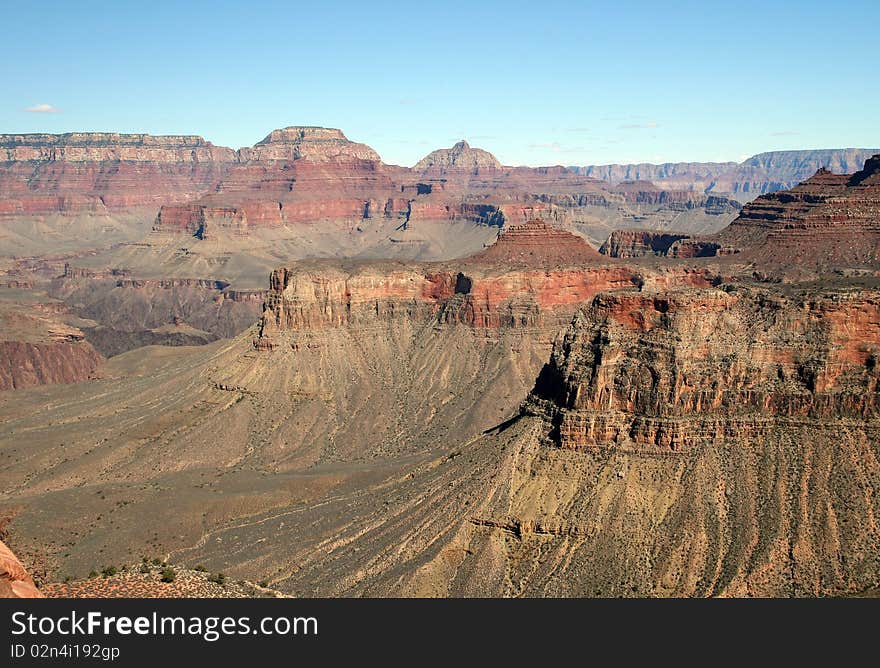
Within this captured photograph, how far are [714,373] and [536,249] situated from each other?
93.7 metres

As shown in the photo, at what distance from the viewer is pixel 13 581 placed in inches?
1763

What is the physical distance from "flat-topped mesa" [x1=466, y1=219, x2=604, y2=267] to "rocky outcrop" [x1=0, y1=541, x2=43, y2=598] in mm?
116586

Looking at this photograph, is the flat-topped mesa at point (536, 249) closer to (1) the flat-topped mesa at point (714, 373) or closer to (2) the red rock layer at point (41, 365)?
(2) the red rock layer at point (41, 365)

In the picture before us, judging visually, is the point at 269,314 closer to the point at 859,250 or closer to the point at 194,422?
the point at 194,422

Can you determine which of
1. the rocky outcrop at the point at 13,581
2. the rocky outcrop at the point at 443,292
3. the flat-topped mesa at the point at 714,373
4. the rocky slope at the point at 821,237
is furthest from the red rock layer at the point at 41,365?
the rocky outcrop at the point at 13,581

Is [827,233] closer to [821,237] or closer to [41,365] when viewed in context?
[821,237]

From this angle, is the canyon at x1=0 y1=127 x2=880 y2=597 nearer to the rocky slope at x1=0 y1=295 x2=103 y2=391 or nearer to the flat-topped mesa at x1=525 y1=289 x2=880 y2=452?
the flat-topped mesa at x1=525 y1=289 x2=880 y2=452

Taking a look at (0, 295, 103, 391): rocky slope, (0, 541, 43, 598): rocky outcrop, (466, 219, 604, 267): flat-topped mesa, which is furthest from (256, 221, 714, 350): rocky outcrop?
(0, 541, 43, 598): rocky outcrop

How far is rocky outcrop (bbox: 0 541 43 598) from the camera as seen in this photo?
4275cm

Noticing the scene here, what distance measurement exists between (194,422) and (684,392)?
66052 millimetres

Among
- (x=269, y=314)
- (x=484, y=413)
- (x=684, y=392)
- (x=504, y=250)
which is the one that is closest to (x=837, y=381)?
(x=684, y=392)

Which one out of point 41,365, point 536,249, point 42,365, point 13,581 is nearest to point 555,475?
point 13,581

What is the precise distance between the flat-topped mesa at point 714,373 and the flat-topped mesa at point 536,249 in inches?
Answer: 3058

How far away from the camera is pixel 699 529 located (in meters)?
68.2
